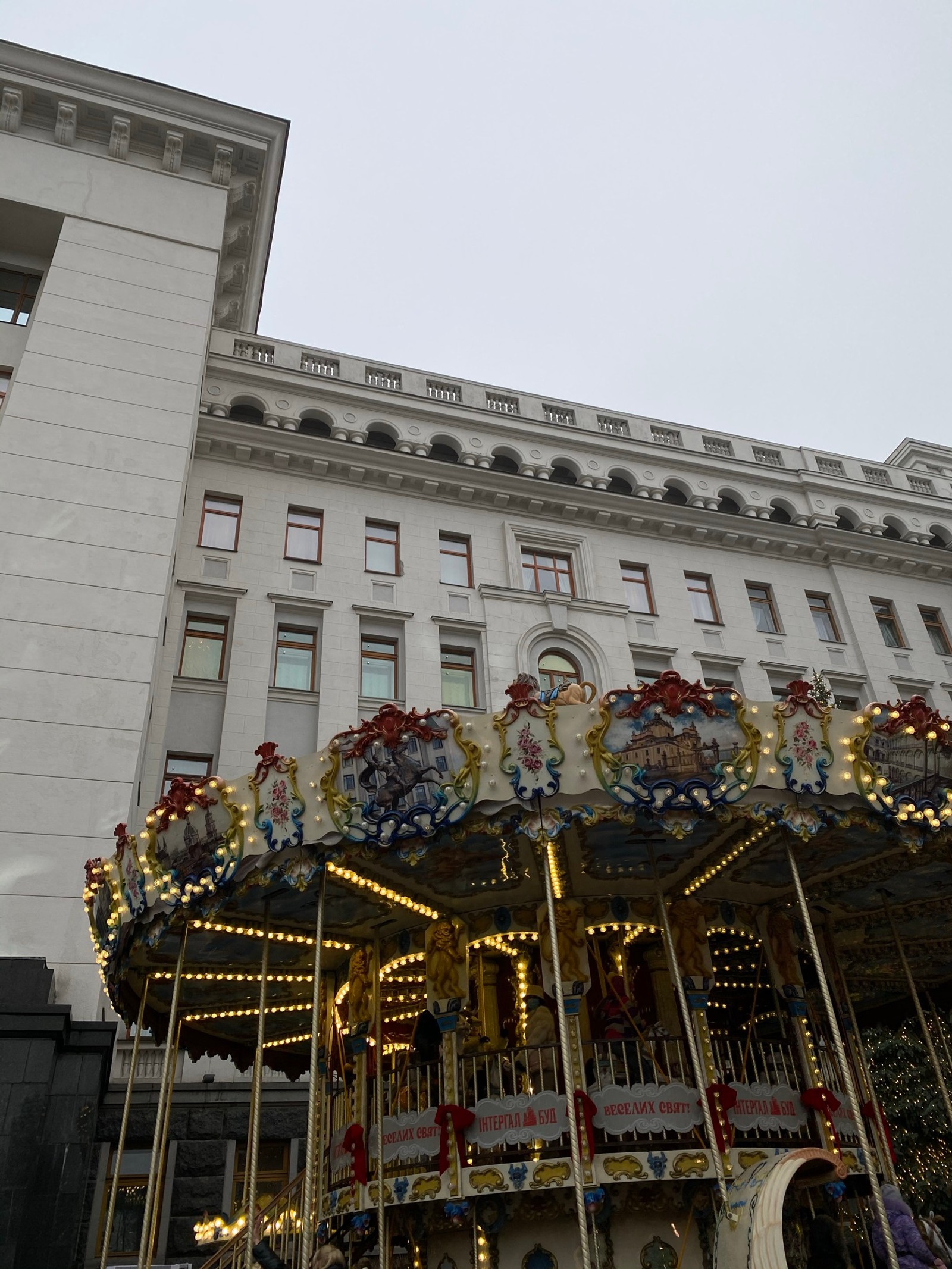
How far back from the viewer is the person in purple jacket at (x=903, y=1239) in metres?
9.39

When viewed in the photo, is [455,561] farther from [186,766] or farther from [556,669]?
[186,766]

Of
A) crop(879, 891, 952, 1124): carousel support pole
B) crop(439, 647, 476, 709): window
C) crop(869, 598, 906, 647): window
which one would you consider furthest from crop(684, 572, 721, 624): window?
crop(879, 891, 952, 1124): carousel support pole

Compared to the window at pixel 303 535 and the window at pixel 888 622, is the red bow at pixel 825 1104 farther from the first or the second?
the window at pixel 888 622

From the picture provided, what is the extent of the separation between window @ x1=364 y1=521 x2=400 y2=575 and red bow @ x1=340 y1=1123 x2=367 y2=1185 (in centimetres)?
1415

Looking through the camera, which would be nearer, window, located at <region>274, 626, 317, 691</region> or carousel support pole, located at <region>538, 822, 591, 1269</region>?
carousel support pole, located at <region>538, 822, 591, 1269</region>

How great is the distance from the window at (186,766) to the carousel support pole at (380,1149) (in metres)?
8.16

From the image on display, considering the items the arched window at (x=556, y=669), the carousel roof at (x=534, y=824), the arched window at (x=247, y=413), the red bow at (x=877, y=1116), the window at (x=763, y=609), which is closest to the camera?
the carousel roof at (x=534, y=824)

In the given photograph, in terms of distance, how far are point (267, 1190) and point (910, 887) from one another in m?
12.1

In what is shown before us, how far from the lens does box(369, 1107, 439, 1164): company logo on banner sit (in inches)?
435

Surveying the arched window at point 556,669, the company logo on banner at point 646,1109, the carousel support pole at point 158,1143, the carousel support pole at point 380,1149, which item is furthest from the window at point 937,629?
the carousel support pole at point 158,1143

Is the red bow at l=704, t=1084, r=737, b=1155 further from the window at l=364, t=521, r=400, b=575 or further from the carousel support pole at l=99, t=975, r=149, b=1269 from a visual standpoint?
the window at l=364, t=521, r=400, b=575

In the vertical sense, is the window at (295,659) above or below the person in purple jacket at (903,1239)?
above

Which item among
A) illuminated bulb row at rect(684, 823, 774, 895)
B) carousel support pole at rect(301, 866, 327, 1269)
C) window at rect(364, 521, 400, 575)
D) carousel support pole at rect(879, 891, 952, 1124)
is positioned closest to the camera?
carousel support pole at rect(301, 866, 327, 1269)

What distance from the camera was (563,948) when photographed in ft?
39.1
